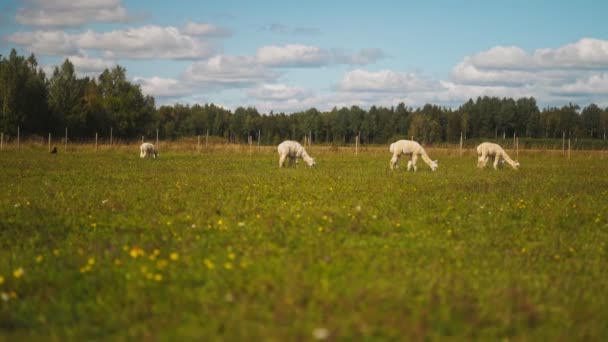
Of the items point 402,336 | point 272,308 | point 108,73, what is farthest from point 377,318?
point 108,73

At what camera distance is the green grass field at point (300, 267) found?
5.75m

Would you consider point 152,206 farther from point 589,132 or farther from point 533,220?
point 589,132

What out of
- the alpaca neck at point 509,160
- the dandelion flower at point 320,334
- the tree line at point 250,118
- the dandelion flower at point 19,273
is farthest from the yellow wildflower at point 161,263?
the tree line at point 250,118

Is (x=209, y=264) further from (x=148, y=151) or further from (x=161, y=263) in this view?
(x=148, y=151)

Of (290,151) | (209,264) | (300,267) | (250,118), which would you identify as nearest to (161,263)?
(209,264)

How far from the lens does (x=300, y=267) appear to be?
7387 millimetres

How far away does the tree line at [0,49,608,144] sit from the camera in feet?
267

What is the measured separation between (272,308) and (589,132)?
178 meters

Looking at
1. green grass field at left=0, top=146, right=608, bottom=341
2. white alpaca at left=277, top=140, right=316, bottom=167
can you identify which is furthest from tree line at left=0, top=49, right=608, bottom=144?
green grass field at left=0, top=146, right=608, bottom=341

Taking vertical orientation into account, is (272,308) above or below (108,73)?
below

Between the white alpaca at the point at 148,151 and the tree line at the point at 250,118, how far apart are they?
40542 mm

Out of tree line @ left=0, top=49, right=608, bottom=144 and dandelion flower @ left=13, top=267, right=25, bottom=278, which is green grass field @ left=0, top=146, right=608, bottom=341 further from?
tree line @ left=0, top=49, right=608, bottom=144

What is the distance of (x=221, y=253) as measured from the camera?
28.2 ft

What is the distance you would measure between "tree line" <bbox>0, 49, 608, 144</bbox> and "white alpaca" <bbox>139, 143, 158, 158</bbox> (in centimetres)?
4054
